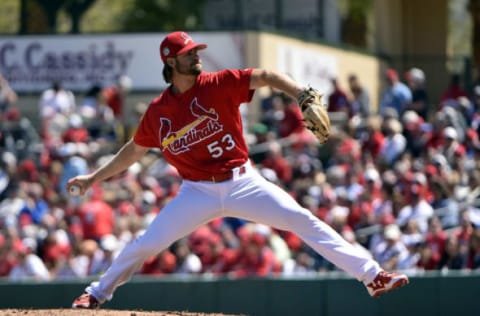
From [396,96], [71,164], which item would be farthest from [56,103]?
[396,96]

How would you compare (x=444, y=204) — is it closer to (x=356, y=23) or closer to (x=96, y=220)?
(x=96, y=220)

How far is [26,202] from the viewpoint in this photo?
14852mm

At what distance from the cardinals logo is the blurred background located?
171 inches

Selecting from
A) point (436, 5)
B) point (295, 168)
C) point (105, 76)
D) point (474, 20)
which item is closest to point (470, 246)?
point (295, 168)

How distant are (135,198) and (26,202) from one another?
144 cm

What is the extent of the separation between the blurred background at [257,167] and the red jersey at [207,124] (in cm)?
428

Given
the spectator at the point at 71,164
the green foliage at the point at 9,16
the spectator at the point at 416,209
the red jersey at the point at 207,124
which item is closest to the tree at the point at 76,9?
the spectator at the point at 71,164

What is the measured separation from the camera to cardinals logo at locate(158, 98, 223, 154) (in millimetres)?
7480

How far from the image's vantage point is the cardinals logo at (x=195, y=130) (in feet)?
24.5

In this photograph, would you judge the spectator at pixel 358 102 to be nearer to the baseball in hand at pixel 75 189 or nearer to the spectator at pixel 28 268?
the spectator at pixel 28 268

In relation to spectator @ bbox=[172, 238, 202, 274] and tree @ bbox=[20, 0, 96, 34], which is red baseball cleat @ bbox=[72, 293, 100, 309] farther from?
tree @ bbox=[20, 0, 96, 34]

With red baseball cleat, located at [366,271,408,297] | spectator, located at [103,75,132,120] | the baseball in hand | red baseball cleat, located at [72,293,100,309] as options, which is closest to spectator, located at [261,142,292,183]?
spectator, located at [103,75,132,120]

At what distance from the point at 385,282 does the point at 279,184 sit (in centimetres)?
685

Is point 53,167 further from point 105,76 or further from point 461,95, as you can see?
point 461,95
